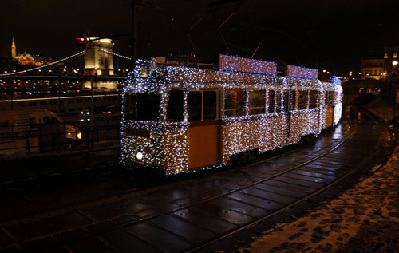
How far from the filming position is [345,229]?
554 centimetres

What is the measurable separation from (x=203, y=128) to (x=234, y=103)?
5.41ft

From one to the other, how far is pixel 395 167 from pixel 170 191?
773cm

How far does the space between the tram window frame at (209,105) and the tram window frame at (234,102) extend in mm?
440

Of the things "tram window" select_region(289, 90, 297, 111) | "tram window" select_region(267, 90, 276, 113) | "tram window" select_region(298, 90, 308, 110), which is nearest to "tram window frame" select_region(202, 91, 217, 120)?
"tram window" select_region(267, 90, 276, 113)

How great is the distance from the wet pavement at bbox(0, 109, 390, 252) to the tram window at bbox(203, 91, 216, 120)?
1.81 meters

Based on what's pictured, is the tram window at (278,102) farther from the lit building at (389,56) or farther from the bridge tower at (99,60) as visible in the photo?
the lit building at (389,56)

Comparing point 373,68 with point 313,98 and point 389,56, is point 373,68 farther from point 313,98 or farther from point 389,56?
point 313,98

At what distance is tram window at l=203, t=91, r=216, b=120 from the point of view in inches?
362

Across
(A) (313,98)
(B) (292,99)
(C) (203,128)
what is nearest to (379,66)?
(A) (313,98)

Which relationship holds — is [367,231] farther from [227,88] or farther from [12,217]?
[12,217]

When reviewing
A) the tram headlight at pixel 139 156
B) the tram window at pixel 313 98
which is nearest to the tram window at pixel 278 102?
the tram window at pixel 313 98

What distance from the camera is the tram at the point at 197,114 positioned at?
8312mm

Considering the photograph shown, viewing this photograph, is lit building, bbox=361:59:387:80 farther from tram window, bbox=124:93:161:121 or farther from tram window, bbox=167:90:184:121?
tram window, bbox=124:93:161:121

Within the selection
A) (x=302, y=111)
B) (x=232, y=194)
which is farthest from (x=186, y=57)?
(x=302, y=111)
